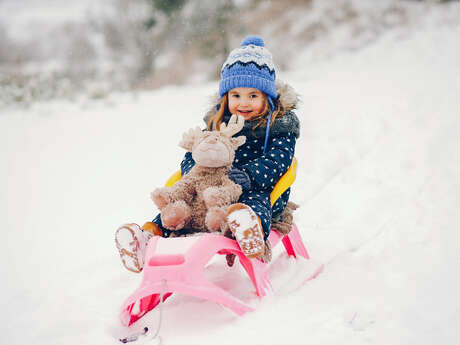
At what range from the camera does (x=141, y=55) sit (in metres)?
10.0

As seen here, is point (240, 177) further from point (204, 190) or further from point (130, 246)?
point (130, 246)

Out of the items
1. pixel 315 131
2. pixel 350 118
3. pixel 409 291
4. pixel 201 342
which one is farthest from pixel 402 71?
pixel 201 342

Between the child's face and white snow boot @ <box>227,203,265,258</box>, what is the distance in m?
0.71

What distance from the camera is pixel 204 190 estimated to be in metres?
1.68

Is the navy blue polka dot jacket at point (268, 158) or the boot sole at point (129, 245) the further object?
the navy blue polka dot jacket at point (268, 158)

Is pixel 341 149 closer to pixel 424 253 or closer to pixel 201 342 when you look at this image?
pixel 424 253

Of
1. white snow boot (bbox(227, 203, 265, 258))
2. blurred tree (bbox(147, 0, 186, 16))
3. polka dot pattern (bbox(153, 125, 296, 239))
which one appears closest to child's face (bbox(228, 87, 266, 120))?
polka dot pattern (bbox(153, 125, 296, 239))

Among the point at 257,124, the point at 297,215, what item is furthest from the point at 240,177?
the point at 297,215

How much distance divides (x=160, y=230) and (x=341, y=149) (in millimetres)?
2518

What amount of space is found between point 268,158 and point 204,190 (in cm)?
37

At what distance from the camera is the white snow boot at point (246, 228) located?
148 centimetres

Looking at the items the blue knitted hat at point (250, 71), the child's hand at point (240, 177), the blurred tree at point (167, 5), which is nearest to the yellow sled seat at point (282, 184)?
the child's hand at point (240, 177)

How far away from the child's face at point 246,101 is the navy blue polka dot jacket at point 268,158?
77 millimetres

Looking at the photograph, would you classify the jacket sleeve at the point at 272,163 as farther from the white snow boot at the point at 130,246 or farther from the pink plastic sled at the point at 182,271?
the white snow boot at the point at 130,246
